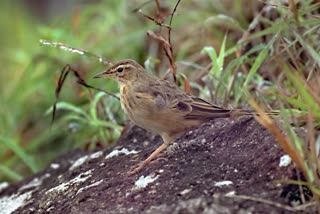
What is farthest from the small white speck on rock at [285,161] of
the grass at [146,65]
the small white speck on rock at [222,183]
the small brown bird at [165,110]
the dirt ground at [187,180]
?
the small brown bird at [165,110]

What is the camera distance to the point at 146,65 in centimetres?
527

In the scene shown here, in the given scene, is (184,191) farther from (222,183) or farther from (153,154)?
(153,154)

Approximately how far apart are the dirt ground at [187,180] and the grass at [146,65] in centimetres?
24

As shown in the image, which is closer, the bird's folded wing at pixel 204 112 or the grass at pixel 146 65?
the bird's folded wing at pixel 204 112

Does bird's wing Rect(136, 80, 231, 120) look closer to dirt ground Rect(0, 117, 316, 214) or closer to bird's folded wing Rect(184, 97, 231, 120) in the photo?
bird's folded wing Rect(184, 97, 231, 120)

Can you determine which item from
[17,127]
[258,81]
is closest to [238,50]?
[258,81]

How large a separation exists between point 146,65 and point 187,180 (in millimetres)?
1879

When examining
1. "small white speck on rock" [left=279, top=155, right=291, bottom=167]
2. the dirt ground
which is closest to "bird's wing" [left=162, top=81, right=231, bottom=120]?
the dirt ground

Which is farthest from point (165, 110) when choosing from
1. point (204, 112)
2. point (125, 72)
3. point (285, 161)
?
point (285, 161)

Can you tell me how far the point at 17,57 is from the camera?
328 inches

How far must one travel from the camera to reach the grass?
4.62 m

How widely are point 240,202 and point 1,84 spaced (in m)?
6.11

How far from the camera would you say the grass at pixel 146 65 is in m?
4.62

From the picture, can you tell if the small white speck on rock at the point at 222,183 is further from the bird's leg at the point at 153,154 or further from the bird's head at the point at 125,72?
the bird's head at the point at 125,72
